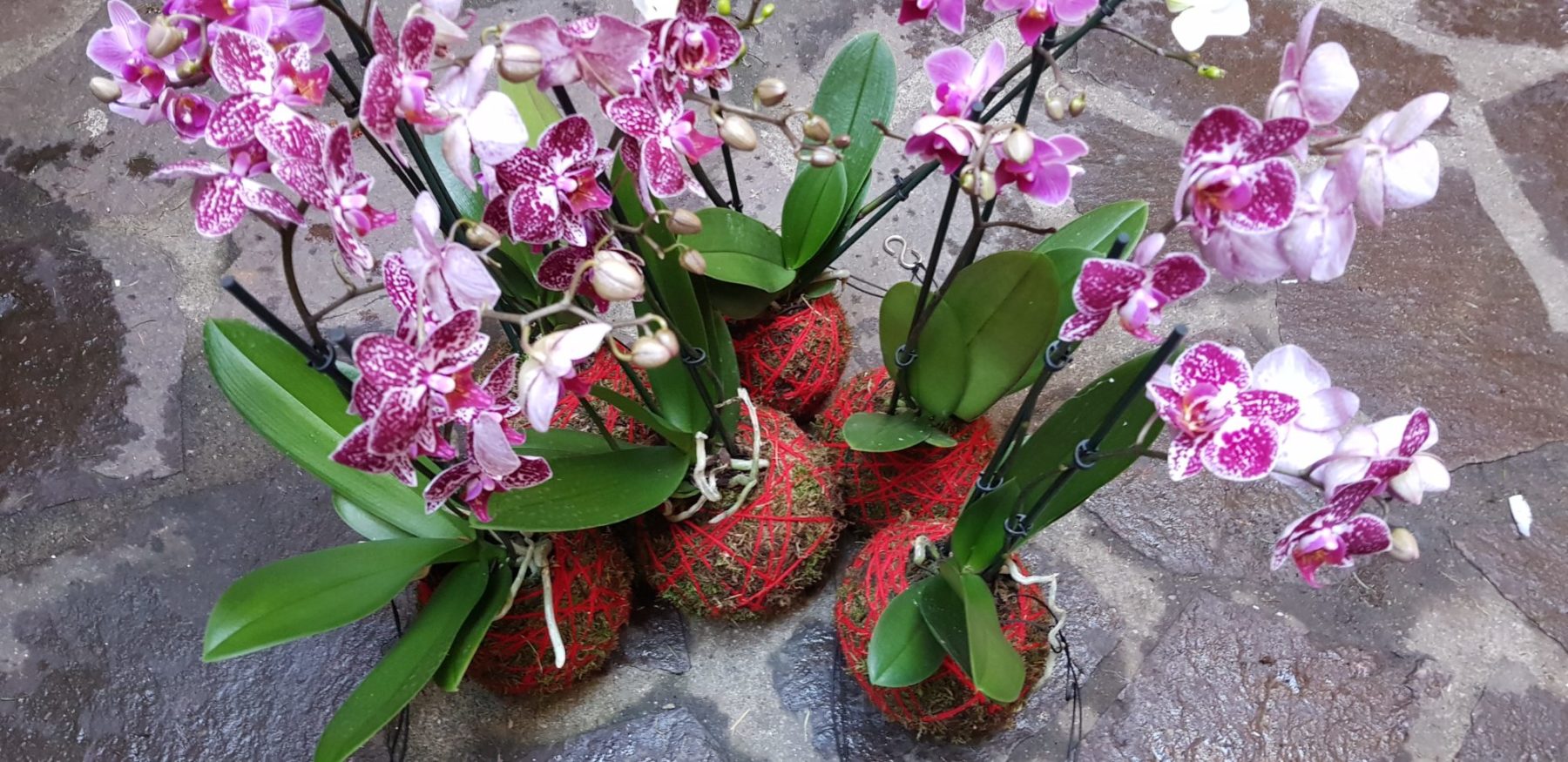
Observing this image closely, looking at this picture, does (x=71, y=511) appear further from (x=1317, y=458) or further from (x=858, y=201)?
(x=1317, y=458)

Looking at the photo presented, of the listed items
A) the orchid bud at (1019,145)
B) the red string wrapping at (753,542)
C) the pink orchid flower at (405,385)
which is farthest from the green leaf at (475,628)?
the orchid bud at (1019,145)

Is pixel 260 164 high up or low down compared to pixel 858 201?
up

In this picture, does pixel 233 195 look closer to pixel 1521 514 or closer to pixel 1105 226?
pixel 1105 226

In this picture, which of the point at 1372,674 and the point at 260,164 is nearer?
the point at 260,164

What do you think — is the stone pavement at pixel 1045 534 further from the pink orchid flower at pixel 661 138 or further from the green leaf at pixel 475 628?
the pink orchid flower at pixel 661 138

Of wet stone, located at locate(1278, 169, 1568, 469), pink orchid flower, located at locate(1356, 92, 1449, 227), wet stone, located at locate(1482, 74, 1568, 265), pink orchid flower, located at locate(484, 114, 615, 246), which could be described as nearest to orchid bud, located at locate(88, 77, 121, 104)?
pink orchid flower, located at locate(484, 114, 615, 246)

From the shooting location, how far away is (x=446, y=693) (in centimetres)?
90

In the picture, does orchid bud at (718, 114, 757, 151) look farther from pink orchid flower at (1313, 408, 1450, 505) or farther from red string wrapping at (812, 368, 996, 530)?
red string wrapping at (812, 368, 996, 530)

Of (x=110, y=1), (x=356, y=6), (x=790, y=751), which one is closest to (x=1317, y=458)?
(x=790, y=751)

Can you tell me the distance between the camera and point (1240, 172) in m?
0.44

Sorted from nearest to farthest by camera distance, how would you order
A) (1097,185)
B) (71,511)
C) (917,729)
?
(917,729) → (71,511) → (1097,185)

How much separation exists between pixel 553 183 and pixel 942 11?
298 millimetres

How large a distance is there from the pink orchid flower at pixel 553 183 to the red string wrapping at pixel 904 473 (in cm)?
49

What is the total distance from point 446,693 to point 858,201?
1.93ft
